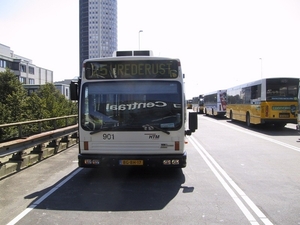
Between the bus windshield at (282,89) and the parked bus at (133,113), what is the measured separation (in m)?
13.6

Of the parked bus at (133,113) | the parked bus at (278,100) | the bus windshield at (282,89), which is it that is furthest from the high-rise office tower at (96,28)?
the parked bus at (133,113)

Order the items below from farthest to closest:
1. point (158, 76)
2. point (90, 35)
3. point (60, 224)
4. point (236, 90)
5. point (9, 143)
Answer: point (90, 35)
point (236, 90)
point (9, 143)
point (158, 76)
point (60, 224)

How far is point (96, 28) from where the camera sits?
374ft

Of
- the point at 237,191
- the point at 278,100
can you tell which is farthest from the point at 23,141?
the point at 278,100

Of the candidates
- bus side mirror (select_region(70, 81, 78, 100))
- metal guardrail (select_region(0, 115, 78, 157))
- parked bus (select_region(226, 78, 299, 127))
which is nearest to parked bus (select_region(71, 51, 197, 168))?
bus side mirror (select_region(70, 81, 78, 100))

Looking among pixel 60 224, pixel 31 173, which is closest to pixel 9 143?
pixel 31 173

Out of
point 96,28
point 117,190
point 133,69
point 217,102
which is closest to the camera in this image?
point 117,190

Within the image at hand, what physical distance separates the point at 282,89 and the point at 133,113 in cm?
1471

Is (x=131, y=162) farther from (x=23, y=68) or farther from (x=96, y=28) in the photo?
(x=96, y=28)

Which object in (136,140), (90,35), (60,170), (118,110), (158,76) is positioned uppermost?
(90,35)

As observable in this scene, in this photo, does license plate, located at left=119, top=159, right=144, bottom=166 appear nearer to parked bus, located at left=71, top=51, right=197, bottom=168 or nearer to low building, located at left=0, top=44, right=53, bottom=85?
parked bus, located at left=71, top=51, right=197, bottom=168

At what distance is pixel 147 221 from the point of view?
16.1 ft

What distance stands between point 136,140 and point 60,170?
9.34 feet

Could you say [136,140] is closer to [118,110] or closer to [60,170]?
[118,110]
